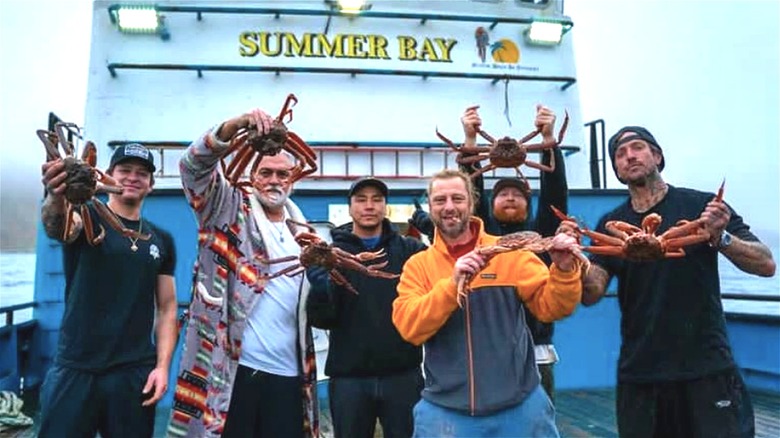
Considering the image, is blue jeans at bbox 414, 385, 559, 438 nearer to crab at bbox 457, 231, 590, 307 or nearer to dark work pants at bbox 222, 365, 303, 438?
crab at bbox 457, 231, 590, 307

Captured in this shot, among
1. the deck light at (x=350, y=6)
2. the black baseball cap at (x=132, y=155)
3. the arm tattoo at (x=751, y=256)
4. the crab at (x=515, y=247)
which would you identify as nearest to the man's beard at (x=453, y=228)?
the crab at (x=515, y=247)

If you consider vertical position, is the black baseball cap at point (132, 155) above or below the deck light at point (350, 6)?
below

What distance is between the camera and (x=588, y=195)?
6566 millimetres

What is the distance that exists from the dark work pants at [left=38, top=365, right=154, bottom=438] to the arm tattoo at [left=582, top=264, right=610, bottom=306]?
2106mm

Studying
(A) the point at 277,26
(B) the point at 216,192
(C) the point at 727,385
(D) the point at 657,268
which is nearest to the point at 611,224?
(D) the point at 657,268

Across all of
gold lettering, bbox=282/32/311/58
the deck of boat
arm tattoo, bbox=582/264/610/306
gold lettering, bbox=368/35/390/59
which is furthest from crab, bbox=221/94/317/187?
gold lettering, bbox=368/35/390/59

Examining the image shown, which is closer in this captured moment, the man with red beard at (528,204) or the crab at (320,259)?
the crab at (320,259)

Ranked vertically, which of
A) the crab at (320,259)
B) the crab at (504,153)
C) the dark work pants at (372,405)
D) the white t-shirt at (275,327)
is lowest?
the dark work pants at (372,405)

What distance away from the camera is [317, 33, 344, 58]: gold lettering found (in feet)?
24.8

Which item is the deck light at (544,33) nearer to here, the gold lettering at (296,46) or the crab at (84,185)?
the gold lettering at (296,46)

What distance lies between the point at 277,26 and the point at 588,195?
405 centimetres

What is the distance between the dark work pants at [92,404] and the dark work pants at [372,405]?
950 mm

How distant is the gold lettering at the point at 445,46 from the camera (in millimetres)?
7875

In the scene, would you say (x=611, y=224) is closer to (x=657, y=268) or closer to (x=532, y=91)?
(x=657, y=268)
